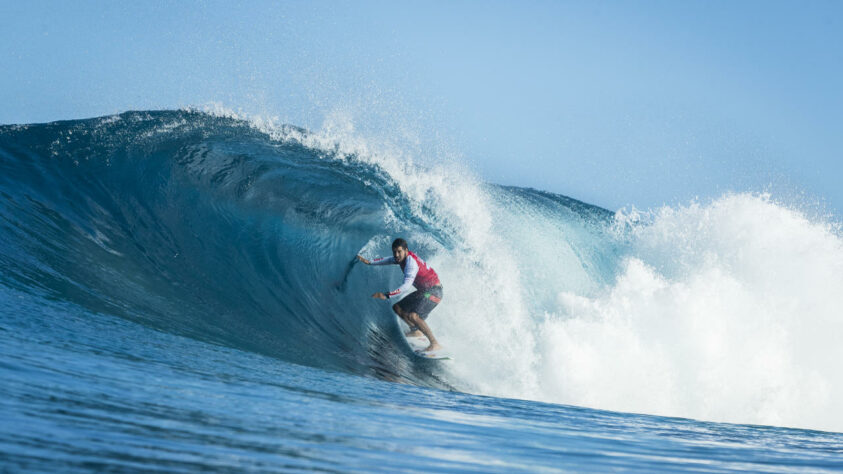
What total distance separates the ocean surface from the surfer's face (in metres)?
0.97

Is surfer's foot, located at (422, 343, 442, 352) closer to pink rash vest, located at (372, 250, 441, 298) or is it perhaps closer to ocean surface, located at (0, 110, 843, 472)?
ocean surface, located at (0, 110, 843, 472)

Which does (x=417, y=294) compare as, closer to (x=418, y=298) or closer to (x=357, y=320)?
(x=418, y=298)

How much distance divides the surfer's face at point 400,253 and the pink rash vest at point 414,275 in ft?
0.16

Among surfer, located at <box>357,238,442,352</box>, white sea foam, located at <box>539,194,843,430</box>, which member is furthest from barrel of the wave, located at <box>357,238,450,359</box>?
white sea foam, located at <box>539,194,843,430</box>

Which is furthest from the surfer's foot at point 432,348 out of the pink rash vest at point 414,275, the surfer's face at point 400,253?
the surfer's face at point 400,253

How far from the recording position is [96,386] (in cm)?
279

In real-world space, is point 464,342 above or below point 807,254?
below

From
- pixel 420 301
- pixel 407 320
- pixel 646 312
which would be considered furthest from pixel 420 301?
pixel 646 312

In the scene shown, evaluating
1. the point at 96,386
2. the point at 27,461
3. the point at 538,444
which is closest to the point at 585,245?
the point at 538,444

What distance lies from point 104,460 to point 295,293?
5982 mm

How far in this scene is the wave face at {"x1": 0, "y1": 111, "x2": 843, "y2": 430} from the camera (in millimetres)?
6688

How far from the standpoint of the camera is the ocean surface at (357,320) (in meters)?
2.57

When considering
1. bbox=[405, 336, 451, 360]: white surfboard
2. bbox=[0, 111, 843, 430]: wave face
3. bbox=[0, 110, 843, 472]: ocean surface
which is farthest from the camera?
bbox=[405, 336, 451, 360]: white surfboard

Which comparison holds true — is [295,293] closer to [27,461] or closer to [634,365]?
[634,365]
